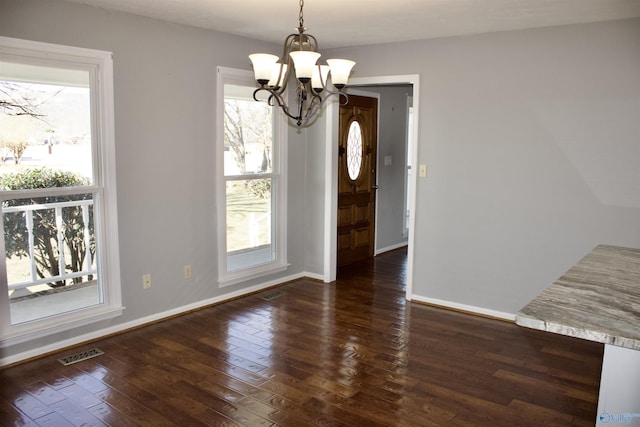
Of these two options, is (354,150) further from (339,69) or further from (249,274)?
(339,69)

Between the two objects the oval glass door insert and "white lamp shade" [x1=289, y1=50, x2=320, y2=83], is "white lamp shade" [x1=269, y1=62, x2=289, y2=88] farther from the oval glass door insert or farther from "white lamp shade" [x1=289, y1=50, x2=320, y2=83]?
the oval glass door insert

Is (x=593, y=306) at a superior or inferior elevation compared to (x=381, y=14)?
inferior

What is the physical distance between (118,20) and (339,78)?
6.10 ft

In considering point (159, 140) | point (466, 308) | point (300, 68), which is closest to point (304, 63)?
point (300, 68)

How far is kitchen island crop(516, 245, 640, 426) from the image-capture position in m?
1.58

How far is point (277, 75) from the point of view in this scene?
278 cm

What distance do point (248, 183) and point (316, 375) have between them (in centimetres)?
222

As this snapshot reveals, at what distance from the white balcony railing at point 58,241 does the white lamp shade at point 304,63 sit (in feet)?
6.58

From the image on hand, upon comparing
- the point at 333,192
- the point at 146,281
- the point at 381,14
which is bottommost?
the point at 146,281

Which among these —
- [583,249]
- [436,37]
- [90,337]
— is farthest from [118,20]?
[583,249]

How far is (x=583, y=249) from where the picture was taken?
12.9 feet

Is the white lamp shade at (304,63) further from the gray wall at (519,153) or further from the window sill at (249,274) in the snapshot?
the window sill at (249,274)

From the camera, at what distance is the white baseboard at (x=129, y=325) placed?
3330 mm

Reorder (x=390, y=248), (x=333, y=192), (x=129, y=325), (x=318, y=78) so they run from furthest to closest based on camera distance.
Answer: (x=390, y=248)
(x=333, y=192)
(x=129, y=325)
(x=318, y=78)
